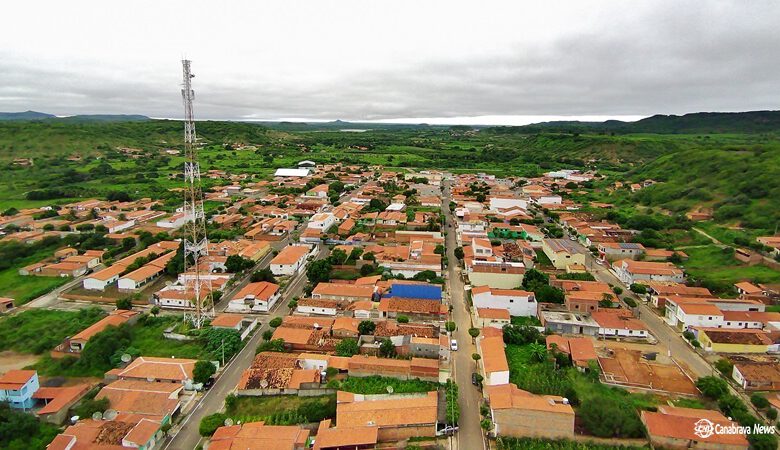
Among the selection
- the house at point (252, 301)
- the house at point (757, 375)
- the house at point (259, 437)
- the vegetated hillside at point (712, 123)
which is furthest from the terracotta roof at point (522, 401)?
the vegetated hillside at point (712, 123)

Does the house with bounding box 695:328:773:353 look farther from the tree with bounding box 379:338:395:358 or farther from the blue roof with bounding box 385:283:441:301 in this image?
the tree with bounding box 379:338:395:358

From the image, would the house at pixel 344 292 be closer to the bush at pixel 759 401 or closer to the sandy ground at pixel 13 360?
the sandy ground at pixel 13 360

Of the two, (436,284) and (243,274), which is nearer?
(436,284)

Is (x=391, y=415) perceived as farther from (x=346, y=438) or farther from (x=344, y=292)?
(x=344, y=292)

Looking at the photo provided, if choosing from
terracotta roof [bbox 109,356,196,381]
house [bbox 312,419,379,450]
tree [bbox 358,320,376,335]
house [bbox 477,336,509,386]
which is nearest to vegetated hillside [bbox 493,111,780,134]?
house [bbox 477,336,509,386]

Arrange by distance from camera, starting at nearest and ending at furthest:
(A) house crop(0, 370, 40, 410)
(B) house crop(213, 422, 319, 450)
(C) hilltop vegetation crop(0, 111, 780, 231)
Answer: (B) house crop(213, 422, 319, 450) < (A) house crop(0, 370, 40, 410) < (C) hilltop vegetation crop(0, 111, 780, 231)

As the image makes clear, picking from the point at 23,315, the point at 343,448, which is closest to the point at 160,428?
the point at 343,448

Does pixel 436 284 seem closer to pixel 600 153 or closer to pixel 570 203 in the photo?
pixel 570 203
